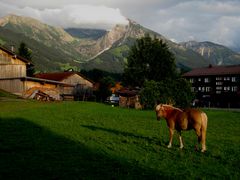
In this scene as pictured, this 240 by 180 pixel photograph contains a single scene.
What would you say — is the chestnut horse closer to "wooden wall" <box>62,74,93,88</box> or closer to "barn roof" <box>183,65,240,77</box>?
"wooden wall" <box>62,74,93,88</box>

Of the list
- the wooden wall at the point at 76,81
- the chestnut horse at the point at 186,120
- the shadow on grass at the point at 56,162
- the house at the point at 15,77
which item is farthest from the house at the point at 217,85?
the shadow on grass at the point at 56,162

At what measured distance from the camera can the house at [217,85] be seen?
11172 centimetres

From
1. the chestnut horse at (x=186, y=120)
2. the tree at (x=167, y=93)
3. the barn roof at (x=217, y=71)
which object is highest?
the barn roof at (x=217, y=71)

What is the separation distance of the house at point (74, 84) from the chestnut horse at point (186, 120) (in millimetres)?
69197

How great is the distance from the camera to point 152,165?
49.2ft

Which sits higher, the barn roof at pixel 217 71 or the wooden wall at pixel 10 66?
the barn roof at pixel 217 71

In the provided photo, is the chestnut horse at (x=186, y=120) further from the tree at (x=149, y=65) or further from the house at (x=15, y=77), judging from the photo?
the tree at (x=149, y=65)

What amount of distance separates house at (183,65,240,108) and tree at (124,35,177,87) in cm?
3079

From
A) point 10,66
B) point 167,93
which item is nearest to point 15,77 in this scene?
point 10,66

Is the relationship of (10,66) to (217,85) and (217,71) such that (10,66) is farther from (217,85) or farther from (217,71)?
(217,71)

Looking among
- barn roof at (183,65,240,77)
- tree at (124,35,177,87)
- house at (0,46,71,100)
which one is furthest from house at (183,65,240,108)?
house at (0,46,71,100)

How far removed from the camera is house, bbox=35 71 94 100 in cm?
9081

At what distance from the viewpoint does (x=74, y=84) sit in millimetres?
94562

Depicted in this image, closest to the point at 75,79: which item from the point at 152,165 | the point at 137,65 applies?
the point at 137,65
